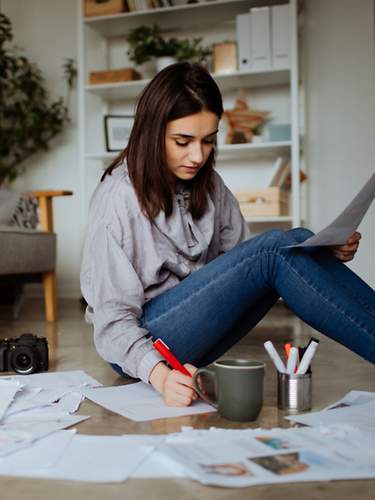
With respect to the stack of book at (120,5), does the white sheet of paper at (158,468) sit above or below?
below

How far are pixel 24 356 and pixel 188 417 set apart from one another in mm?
660

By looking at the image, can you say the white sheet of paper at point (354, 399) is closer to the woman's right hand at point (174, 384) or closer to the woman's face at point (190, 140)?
the woman's right hand at point (174, 384)

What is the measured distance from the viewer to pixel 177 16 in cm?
383

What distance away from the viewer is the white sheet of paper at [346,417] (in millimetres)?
1106

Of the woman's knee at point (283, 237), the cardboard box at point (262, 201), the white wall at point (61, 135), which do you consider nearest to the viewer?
the woman's knee at point (283, 237)

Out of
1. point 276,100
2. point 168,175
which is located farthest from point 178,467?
point 276,100

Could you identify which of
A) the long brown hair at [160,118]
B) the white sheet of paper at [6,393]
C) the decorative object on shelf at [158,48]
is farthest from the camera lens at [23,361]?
the decorative object on shelf at [158,48]

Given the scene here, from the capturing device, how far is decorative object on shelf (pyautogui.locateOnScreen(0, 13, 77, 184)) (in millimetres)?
4121

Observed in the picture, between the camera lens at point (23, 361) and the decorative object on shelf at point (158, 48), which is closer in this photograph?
the camera lens at point (23, 361)

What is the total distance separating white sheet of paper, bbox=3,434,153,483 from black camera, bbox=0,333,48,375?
688 mm

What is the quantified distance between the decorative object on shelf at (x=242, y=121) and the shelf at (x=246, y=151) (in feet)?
0.20

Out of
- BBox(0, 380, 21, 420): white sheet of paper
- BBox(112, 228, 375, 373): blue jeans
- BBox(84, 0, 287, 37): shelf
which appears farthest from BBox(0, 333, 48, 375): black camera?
BBox(84, 0, 287, 37): shelf

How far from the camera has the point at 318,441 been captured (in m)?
1.00

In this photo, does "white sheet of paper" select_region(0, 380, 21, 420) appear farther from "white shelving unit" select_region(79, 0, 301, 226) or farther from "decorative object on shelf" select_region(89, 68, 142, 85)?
"decorative object on shelf" select_region(89, 68, 142, 85)
